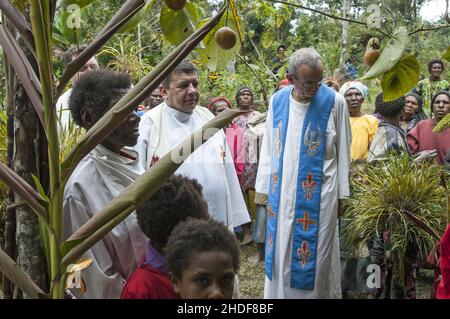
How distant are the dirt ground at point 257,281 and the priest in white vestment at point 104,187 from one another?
7.24 ft

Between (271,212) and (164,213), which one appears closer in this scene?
(164,213)

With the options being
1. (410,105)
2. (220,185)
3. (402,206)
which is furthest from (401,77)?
(410,105)

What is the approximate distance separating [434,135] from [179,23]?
3574 mm

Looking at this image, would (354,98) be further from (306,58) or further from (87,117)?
(87,117)

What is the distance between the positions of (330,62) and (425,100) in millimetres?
3437

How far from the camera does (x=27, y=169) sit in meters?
1.04

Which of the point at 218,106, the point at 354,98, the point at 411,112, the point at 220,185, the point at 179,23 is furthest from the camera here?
the point at 411,112

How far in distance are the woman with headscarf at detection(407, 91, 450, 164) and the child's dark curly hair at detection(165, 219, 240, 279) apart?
324 centimetres

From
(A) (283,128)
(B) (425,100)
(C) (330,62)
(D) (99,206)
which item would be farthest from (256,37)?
(D) (99,206)

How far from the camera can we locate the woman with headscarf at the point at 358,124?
14.6 ft

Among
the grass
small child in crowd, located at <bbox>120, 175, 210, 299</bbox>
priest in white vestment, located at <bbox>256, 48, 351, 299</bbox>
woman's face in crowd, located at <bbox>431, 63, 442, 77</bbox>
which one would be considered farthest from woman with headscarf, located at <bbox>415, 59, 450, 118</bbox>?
small child in crowd, located at <bbox>120, 175, 210, 299</bbox>

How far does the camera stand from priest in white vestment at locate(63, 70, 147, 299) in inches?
67.2
